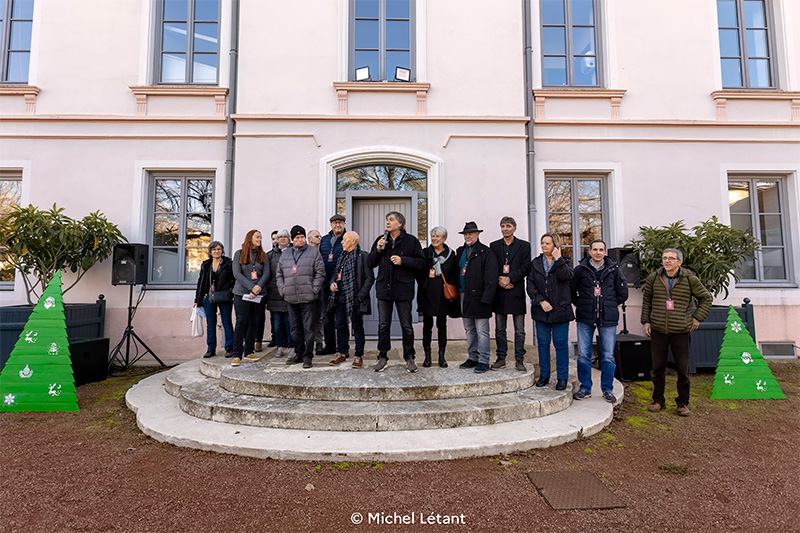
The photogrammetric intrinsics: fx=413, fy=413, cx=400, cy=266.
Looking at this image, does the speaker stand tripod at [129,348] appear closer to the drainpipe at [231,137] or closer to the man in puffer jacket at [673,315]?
the drainpipe at [231,137]

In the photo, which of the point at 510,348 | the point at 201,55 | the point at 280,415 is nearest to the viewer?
the point at 280,415

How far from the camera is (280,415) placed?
3732 millimetres

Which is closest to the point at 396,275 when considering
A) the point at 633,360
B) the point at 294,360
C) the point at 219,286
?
the point at 294,360

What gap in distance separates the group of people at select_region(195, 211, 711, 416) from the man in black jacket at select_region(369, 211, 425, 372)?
0.5 inches

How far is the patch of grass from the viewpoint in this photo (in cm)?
316

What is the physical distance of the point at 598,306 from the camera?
446 cm

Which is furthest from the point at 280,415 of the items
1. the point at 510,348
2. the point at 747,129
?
the point at 747,129

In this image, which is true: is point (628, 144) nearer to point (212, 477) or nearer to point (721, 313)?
point (721, 313)

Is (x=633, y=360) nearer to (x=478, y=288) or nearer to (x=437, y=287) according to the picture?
(x=478, y=288)

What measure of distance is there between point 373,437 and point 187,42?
7731mm

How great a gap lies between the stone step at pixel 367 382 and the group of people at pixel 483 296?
0.15m

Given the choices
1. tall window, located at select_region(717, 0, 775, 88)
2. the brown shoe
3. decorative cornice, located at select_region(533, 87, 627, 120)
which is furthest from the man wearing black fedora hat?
tall window, located at select_region(717, 0, 775, 88)

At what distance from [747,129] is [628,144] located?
218cm

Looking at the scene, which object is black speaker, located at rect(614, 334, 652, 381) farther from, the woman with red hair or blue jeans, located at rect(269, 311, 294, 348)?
the woman with red hair
